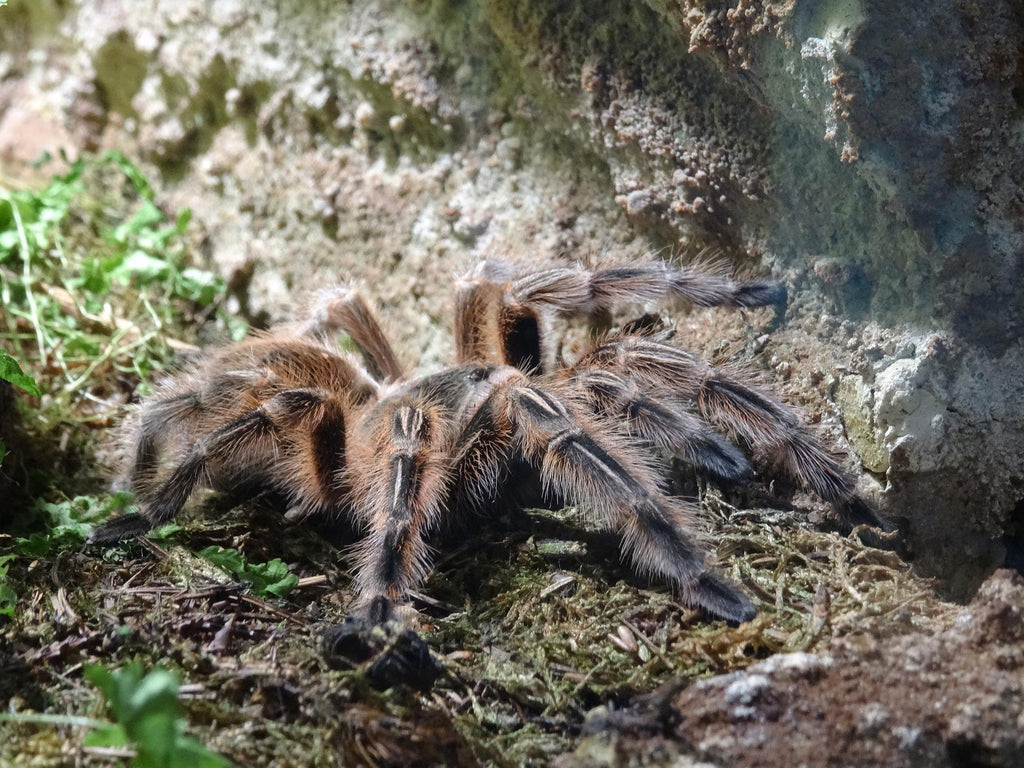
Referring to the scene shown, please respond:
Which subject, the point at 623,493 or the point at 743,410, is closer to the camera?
the point at 623,493

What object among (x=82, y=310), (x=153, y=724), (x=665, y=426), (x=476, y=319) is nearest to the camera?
(x=153, y=724)

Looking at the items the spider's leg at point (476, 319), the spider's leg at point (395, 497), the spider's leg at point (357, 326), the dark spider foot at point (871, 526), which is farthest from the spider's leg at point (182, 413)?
the dark spider foot at point (871, 526)

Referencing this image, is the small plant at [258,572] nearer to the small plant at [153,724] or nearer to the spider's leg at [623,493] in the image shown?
the spider's leg at [623,493]

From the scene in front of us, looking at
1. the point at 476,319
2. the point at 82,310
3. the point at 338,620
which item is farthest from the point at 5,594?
the point at 82,310

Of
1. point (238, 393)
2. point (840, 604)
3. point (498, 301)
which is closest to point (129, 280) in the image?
point (238, 393)

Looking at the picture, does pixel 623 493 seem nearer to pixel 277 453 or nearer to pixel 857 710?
pixel 857 710

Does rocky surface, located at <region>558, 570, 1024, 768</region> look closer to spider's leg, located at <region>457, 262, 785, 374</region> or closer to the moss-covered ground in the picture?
the moss-covered ground

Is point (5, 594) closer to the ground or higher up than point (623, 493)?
closer to the ground
